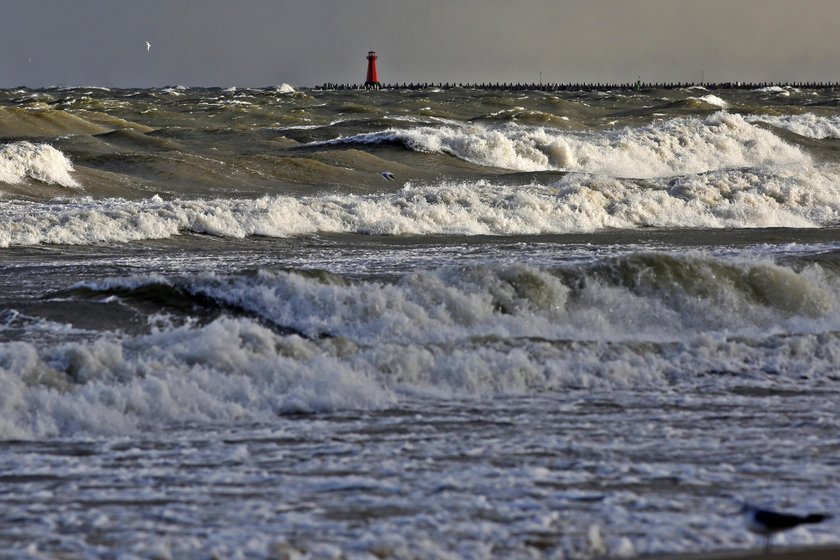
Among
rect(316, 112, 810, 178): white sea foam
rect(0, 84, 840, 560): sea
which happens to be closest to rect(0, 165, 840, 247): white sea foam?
rect(0, 84, 840, 560): sea

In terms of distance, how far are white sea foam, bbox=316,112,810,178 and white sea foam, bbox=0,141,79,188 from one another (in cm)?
1424

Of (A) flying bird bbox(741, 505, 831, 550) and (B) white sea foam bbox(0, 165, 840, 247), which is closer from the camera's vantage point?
(A) flying bird bbox(741, 505, 831, 550)

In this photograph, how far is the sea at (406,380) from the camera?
6258mm

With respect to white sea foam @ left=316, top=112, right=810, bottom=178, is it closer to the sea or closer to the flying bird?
the sea

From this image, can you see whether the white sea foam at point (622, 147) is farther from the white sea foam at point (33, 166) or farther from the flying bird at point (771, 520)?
the flying bird at point (771, 520)

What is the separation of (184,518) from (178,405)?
2462mm

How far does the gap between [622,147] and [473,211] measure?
19652mm

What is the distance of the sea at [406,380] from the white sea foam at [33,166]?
2272 millimetres

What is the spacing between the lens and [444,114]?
6147cm

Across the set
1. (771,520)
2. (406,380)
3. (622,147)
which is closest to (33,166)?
(406,380)

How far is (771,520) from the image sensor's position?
6234 millimetres

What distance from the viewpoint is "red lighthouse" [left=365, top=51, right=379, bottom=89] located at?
11638 centimetres

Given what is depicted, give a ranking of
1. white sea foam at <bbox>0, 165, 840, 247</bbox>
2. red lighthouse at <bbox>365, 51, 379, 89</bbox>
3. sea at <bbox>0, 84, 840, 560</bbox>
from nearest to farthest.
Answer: sea at <bbox>0, 84, 840, 560</bbox> < white sea foam at <bbox>0, 165, 840, 247</bbox> < red lighthouse at <bbox>365, 51, 379, 89</bbox>

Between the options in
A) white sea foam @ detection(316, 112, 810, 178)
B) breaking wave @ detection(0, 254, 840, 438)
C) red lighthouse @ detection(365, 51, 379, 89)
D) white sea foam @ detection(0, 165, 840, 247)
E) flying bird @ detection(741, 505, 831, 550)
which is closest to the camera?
flying bird @ detection(741, 505, 831, 550)
